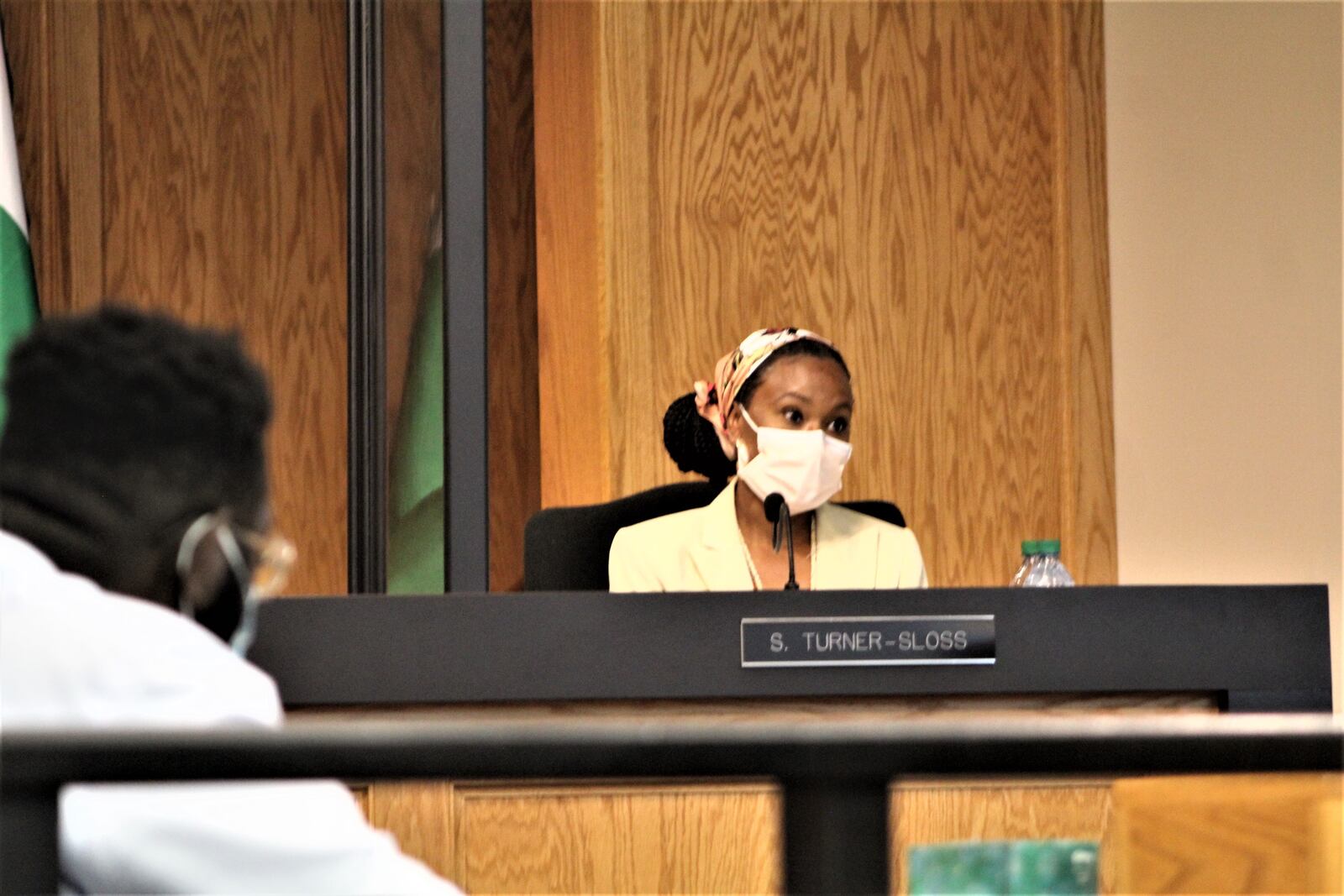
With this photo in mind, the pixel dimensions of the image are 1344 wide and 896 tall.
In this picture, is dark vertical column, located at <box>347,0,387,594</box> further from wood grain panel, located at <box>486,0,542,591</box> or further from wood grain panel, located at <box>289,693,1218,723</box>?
wood grain panel, located at <box>486,0,542,591</box>

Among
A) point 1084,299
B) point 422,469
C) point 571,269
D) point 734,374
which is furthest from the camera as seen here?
point 1084,299

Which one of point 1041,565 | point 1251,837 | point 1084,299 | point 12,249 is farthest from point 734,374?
point 1251,837

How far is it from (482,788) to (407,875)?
2.86ft

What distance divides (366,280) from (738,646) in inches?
35.8

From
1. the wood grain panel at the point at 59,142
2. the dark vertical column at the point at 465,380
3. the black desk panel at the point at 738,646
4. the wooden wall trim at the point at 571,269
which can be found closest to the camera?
the black desk panel at the point at 738,646

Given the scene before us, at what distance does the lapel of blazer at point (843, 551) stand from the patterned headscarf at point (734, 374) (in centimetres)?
21

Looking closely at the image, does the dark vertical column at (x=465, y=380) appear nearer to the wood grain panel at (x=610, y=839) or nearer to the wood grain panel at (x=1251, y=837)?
the wood grain panel at (x=610, y=839)

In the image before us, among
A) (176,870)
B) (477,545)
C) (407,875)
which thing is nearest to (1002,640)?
(477,545)

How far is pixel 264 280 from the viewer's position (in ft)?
13.1

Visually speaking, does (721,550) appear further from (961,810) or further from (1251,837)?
(1251,837)

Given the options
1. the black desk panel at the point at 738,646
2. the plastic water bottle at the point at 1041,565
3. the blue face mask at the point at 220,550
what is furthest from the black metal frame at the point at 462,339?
the blue face mask at the point at 220,550

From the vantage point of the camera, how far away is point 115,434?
36.0 inches

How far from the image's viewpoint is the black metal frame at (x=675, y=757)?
2.31 feet

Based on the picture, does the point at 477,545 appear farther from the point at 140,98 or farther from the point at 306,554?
the point at 140,98
